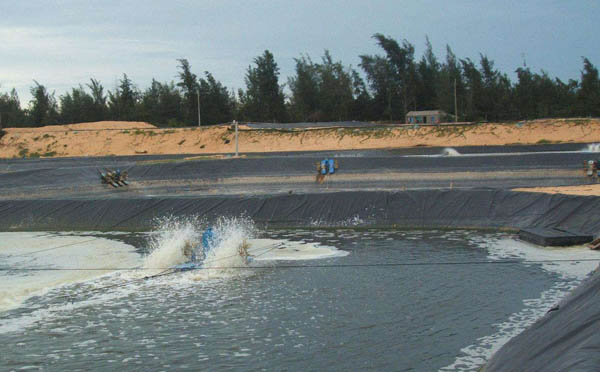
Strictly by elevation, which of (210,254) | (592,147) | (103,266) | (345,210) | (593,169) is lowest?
(103,266)

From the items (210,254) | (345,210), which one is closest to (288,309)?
(210,254)

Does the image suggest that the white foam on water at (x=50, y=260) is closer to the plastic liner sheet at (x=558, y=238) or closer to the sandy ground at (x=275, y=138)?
the plastic liner sheet at (x=558, y=238)

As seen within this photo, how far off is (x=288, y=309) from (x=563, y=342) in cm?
484

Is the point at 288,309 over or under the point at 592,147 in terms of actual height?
under

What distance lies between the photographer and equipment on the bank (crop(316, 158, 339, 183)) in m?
27.0

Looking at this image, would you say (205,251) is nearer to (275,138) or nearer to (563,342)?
(563,342)

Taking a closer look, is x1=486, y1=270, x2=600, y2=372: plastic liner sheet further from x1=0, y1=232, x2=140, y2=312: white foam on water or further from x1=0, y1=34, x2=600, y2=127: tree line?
x1=0, y1=34, x2=600, y2=127: tree line

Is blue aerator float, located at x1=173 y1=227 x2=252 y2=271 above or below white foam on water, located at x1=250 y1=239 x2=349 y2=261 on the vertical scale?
above

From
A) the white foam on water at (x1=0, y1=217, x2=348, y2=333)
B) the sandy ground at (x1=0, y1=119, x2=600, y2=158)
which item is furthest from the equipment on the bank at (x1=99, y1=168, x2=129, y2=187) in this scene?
the sandy ground at (x1=0, y1=119, x2=600, y2=158)

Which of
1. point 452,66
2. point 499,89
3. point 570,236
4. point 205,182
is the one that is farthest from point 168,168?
point 452,66

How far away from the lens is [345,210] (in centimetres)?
1842

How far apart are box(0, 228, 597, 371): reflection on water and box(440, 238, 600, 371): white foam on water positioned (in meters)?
0.03

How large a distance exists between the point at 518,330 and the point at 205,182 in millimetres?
22001

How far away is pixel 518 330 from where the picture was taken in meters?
8.04
